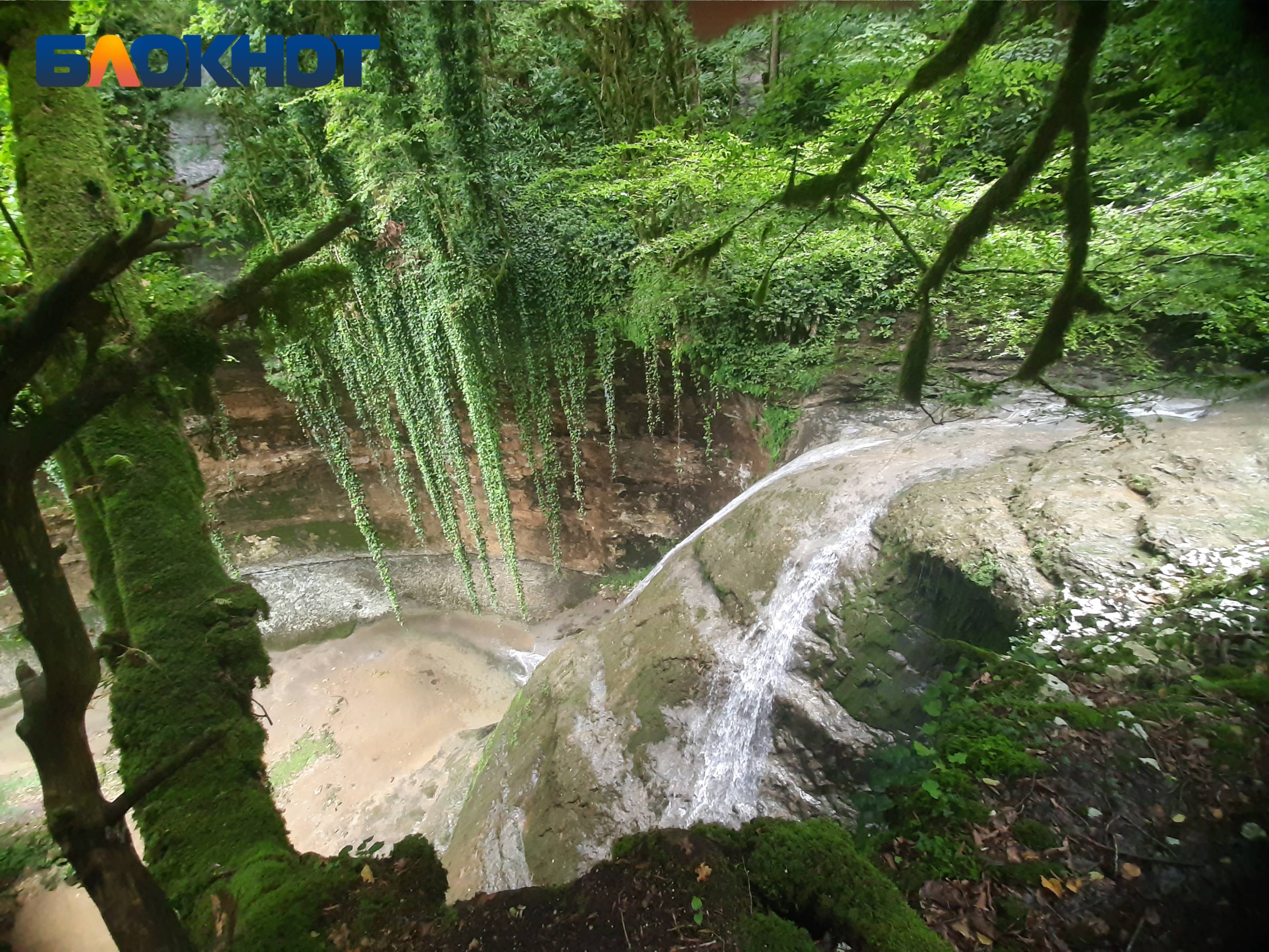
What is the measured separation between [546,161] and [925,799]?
7404 millimetres

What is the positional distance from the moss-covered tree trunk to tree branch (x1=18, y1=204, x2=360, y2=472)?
442 millimetres

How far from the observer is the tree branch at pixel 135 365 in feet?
5.87

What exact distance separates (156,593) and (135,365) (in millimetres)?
1416

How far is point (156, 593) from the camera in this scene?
2822mm

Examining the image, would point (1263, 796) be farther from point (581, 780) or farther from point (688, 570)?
point (581, 780)

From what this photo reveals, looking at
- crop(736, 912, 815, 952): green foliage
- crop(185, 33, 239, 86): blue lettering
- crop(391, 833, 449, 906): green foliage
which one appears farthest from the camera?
crop(185, 33, 239, 86): blue lettering

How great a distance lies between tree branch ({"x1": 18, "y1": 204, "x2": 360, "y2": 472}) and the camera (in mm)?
1789

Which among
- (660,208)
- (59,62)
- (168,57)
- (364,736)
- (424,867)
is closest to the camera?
(424,867)

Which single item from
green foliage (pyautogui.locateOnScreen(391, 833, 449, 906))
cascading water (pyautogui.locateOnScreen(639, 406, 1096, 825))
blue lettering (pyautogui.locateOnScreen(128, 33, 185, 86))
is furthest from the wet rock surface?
blue lettering (pyautogui.locateOnScreen(128, 33, 185, 86))

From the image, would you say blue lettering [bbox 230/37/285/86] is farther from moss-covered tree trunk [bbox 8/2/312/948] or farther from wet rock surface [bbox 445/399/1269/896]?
wet rock surface [bbox 445/399/1269/896]

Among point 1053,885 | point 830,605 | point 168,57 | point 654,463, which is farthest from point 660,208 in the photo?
point 1053,885

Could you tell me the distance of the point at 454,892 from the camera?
496 cm

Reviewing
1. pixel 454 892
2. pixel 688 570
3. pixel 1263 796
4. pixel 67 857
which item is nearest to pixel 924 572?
pixel 1263 796

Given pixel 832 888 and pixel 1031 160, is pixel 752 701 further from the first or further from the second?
pixel 1031 160
